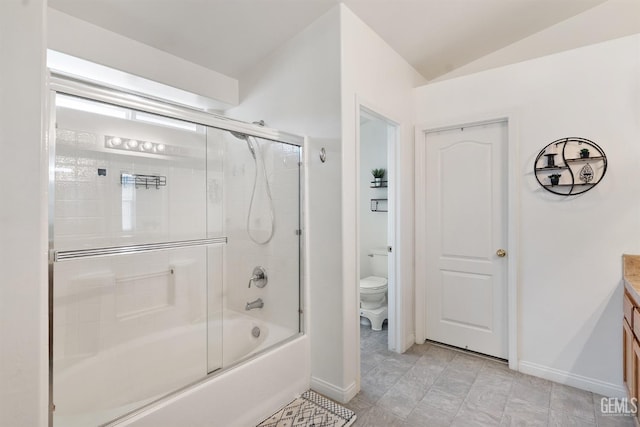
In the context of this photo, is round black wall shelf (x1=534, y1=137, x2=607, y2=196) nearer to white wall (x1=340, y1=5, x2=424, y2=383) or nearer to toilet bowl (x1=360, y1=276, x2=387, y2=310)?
white wall (x1=340, y1=5, x2=424, y2=383)

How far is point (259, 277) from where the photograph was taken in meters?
2.47

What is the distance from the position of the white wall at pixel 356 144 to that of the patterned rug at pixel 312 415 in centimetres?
20

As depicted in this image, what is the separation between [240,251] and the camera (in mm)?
2479

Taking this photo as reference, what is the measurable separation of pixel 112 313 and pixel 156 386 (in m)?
0.58

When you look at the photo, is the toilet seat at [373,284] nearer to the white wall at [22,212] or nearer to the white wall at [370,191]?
the white wall at [370,191]

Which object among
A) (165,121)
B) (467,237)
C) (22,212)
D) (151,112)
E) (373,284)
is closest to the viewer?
(22,212)

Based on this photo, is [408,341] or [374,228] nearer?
[408,341]

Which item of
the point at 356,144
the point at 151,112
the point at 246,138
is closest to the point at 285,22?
the point at 246,138

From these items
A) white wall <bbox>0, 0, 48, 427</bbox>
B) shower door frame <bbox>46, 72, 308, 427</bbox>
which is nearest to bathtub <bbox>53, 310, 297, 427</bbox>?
shower door frame <bbox>46, 72, 308, 427</bbox>

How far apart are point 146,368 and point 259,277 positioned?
94 cm

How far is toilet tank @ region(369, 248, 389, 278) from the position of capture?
3.79 metres

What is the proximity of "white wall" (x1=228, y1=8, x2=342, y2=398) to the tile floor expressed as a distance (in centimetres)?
37

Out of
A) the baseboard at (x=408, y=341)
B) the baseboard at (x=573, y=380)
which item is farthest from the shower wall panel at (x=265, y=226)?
the baseboard at (x=573, y=380)

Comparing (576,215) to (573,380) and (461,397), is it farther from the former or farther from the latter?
(461,397)
